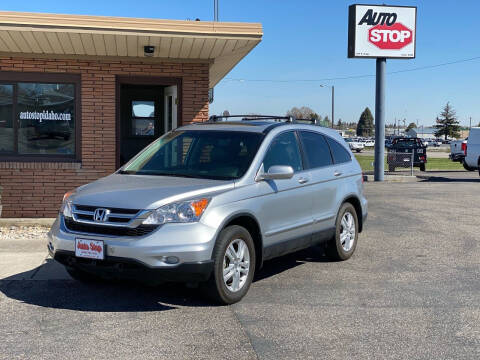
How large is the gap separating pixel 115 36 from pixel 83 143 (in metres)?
2.47

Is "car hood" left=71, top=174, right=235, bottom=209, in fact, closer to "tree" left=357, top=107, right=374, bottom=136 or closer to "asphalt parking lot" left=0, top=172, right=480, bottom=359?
"asphalt parking lot" left=0, top=172, right=480, bottom=359

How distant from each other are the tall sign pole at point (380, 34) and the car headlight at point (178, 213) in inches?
709

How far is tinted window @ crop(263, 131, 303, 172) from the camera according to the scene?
6383 mm

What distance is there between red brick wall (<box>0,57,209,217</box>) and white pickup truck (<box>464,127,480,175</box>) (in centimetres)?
1643

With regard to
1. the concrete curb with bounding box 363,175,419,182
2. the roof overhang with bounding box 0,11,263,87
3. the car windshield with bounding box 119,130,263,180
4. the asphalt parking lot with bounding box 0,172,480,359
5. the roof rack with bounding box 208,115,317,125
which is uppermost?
the roof overhang with bounding box 0,11,263,87

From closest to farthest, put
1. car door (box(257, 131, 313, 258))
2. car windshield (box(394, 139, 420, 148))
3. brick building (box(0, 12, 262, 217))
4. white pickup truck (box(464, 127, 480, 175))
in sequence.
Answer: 1. car door (box(257, 131, 313, 258))
2. brick building (box(0, 12, 262, 217))
3. white pickup truck (box(464, 127, 480, 175))
4. car windshield (box(394, 139, 420, 148))

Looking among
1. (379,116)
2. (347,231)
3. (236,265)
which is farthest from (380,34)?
(236,265)

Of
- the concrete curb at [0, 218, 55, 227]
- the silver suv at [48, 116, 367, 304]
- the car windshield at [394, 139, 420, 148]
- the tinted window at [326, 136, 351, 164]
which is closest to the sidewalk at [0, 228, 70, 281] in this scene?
the silver suv at [48, 116, 367, 304]

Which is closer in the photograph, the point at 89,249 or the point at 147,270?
the point at 147,270

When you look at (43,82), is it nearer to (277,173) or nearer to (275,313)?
(277,173)

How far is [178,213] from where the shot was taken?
17.3 feet

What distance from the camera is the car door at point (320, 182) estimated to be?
275 inches

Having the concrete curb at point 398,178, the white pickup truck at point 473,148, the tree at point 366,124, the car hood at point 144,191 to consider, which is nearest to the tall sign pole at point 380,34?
the concrete curb at point 398,178

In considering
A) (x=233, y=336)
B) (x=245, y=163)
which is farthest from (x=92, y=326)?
(x=245, y=163)
